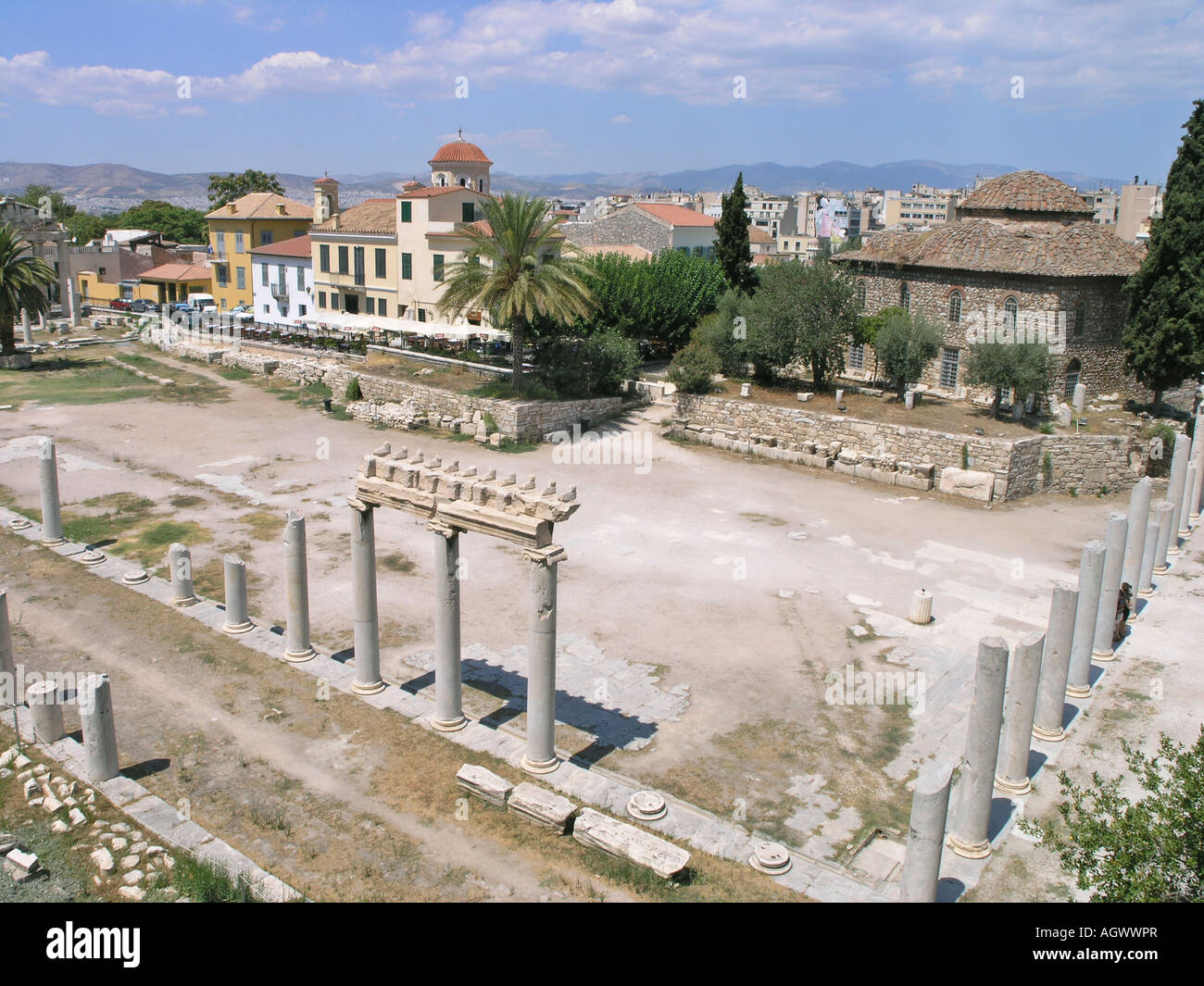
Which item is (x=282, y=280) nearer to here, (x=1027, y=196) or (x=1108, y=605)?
(x=1027, y=196)

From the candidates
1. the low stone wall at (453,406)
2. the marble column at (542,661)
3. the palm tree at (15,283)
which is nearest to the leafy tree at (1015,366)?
the low stone wall at (453,406)

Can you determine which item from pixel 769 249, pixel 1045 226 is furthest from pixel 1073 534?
pixel 769 249

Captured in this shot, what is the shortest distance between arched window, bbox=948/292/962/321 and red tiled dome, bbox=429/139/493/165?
94.1 ft

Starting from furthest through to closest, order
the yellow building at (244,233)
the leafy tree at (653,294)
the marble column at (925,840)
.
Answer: the yellow building at (244,233)
the leafy tree at (653,294)
the marble column at (925,840)

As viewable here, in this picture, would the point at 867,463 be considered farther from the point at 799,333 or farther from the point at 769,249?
the point at 769,249

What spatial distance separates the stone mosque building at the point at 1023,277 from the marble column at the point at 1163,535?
1133 centimetres

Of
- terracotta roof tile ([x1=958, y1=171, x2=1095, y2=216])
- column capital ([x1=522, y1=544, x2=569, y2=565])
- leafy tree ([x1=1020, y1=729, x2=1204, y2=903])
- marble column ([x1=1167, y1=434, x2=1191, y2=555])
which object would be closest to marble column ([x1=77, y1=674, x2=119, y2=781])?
column capital ([x1=522, y1=544, x2=569, y2=565])

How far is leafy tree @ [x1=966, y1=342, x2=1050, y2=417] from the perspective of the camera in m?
30.2

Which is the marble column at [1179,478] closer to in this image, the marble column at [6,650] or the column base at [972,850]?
the column base at [972,850]

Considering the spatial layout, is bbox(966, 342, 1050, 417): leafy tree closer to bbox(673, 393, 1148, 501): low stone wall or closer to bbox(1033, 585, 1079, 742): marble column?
bbox(673, 393, 1148, 501): low stone wall

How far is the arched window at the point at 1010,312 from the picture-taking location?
3641cm

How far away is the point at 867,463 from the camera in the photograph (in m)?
30.7
